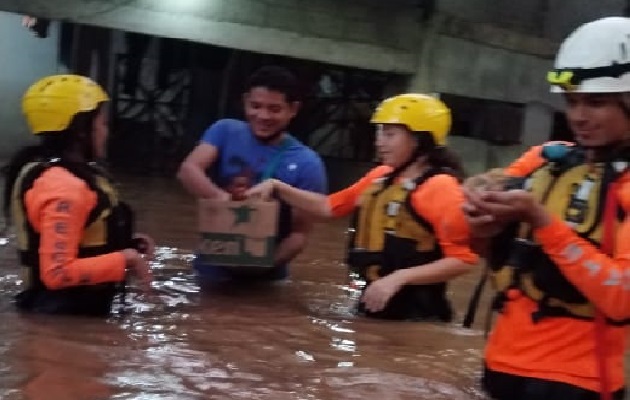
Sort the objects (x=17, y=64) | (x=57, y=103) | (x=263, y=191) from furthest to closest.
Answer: (x=17, y=64) < (x=263, y=191) < (x=57, y=103)

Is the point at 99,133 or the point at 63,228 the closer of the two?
the point at 63,228

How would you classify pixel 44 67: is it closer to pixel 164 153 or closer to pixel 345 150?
pixel 164 153

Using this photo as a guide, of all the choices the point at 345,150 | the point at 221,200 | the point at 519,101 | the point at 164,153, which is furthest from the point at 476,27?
the point at 221,200

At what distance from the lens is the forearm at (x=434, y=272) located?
4.41 metres

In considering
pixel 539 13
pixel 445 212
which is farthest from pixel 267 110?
pixel 539 13

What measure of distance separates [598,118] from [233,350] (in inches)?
74.7

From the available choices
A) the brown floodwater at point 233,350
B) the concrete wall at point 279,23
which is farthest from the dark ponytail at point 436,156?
the concrete wall at point 279,23

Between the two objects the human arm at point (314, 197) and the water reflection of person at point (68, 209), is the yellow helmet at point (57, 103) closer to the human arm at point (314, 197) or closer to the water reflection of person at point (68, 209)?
the water reflection of person at point (68, 209)

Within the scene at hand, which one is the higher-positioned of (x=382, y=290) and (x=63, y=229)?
(x=63, y=229)

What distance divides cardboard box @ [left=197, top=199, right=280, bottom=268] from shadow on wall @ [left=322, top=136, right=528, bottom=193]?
27.5 ft

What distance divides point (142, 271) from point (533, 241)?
194cm

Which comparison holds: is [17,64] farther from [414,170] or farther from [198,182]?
[414,170]

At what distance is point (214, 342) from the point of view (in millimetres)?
4039

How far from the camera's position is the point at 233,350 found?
392 centimetres
